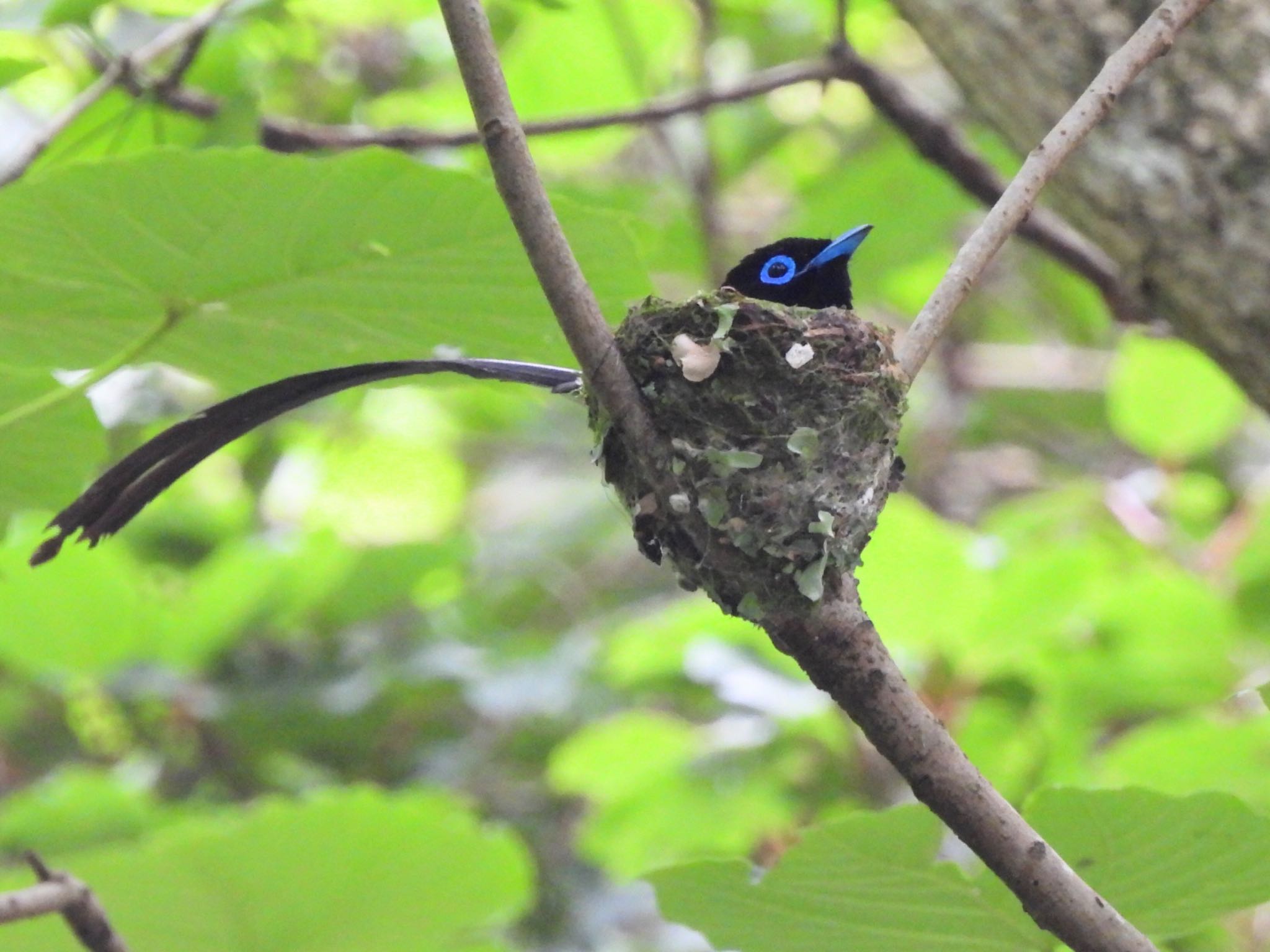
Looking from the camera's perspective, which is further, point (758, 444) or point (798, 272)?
point (798, 272)

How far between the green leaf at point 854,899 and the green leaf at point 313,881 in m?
0.73

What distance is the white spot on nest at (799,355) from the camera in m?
1.60

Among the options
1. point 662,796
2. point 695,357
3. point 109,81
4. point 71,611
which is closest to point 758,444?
point 695,357

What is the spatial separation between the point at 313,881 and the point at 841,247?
4.03ft

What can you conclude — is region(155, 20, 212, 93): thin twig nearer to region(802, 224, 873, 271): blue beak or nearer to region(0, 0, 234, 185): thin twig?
region(0, 0, 234, 185): thin twig

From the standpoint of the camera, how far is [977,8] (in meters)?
2.04

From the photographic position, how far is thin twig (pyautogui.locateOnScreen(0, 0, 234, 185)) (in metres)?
1.86

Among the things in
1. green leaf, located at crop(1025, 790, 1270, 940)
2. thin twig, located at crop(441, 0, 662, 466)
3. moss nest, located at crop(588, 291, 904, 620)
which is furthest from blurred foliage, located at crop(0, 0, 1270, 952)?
thin twig, located at crop(441, 0, 662, 466)

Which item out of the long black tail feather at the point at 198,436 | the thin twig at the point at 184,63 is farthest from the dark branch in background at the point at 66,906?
the thin twig at the point at 184,63

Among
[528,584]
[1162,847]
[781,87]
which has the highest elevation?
[528,584]

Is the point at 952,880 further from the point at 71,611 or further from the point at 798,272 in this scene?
the point at 71,611

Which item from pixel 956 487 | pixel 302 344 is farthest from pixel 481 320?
pixel 956 487

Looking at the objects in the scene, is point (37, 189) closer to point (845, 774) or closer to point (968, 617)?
point (968, 617)

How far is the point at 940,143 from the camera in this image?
2.30m
